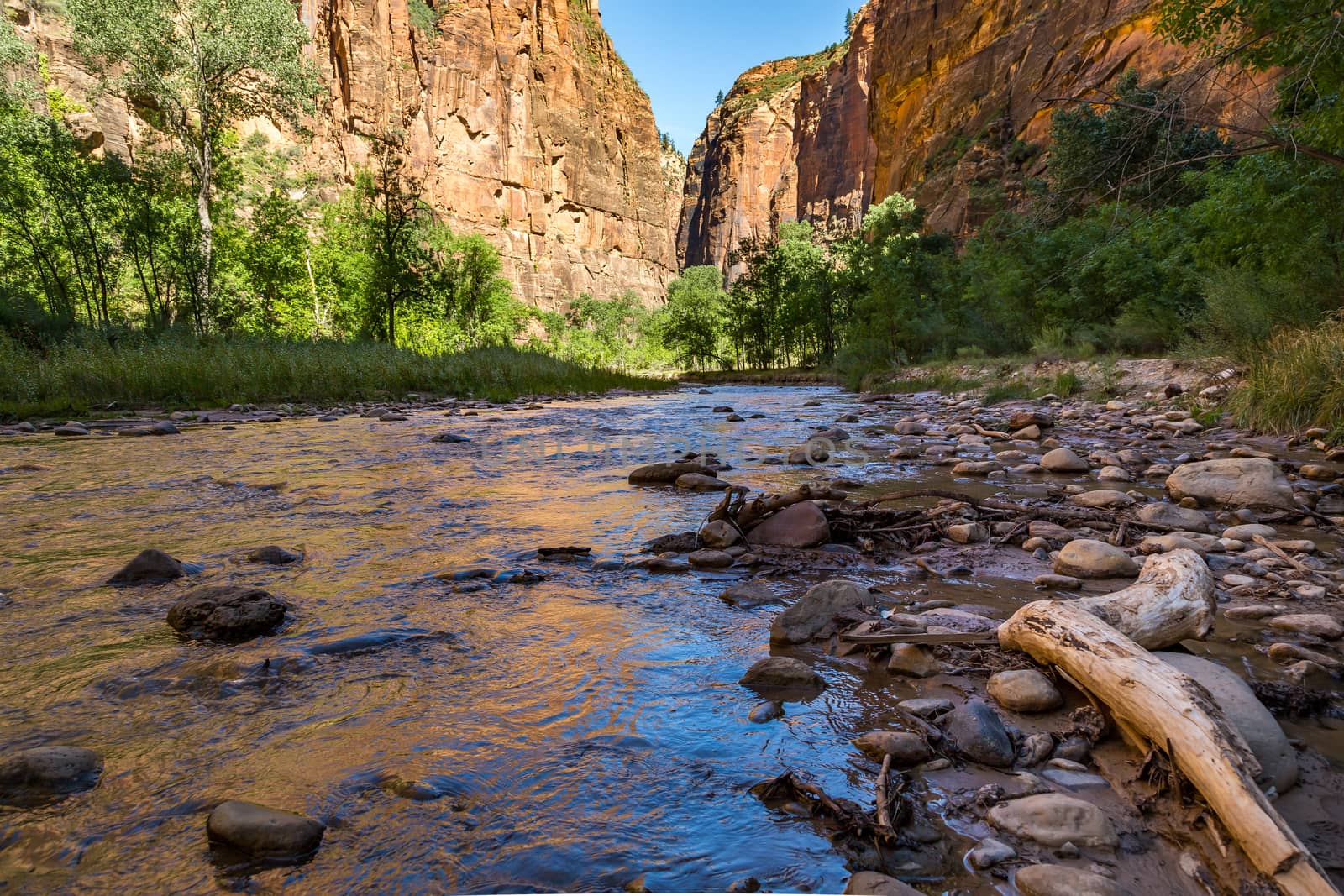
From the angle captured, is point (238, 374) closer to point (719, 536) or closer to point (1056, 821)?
point (719, 536)

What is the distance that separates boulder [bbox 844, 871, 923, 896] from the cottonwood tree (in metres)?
29.9

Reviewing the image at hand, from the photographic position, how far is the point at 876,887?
131 centimetres

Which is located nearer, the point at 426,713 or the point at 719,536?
the point at 426,713

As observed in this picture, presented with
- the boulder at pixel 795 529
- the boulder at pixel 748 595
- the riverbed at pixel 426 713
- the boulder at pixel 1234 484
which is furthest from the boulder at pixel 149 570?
the boulder at pixel 1234 484

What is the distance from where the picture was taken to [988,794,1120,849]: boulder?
4.95ft

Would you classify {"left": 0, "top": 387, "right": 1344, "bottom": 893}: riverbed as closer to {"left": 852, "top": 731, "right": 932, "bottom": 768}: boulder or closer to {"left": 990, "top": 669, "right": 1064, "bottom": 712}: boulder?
{"left": 852, "top": 731, "right": 932, "bottom": 768}: boulder

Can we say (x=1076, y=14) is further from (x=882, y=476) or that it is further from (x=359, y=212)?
(x=882, y=476)

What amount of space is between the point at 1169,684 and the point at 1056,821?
20.2 inches

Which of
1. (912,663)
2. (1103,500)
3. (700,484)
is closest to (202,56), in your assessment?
(700,484)

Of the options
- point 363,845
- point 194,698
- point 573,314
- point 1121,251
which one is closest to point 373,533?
point 194,698

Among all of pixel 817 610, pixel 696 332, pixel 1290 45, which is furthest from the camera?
pixel 696 332

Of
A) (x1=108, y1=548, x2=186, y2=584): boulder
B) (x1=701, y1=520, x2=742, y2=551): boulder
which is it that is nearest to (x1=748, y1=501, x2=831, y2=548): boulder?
(x1=701, y1=520, x2=742, y2=551): boulder

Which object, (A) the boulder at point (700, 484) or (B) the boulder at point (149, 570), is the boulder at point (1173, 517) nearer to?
(A) the boulder at point (700, 484)

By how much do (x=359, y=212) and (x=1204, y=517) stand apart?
45.7 meters
